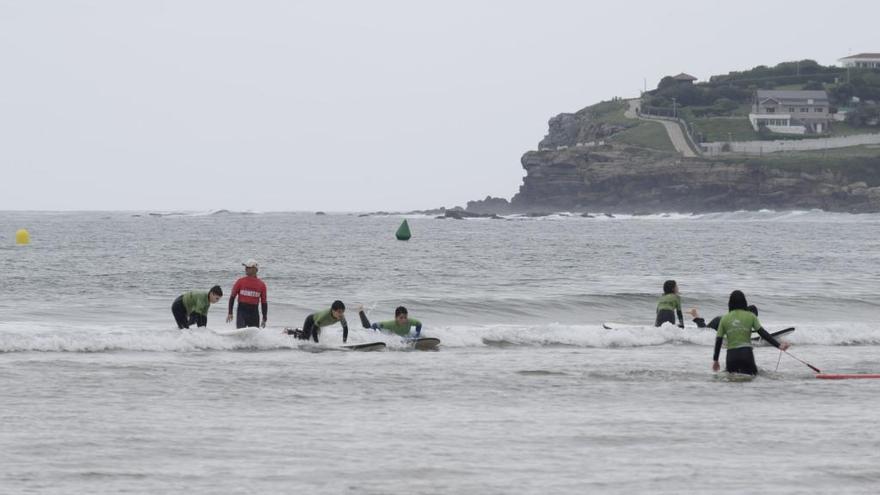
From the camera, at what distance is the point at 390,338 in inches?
807

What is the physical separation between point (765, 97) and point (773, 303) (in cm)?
14622

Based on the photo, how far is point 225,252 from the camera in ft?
204

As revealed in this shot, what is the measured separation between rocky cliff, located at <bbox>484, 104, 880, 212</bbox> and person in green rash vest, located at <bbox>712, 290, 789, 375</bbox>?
5256 inches

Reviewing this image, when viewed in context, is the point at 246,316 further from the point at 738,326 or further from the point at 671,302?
the point at 738,326

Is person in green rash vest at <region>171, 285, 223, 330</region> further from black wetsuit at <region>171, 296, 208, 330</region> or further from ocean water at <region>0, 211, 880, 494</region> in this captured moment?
ocean water at <region>0, 211, 880, 494</region>

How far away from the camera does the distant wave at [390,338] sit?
1961 cm

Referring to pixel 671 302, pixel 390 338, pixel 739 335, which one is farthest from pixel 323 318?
pixel 739 335

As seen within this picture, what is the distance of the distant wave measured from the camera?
1961 cm

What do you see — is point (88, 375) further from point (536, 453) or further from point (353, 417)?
point (536, 453)

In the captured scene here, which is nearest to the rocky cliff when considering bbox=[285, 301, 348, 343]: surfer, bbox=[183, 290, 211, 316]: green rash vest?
bbox=[285, 301, 348, 343]: surfer

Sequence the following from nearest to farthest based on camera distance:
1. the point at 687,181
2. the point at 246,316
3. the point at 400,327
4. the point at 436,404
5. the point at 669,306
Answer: the point at 436,404 < the point at 246,316 < the point at 400,327 < the point at 669,306 < the point at 687,181

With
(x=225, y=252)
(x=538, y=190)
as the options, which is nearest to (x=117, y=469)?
(x=225, y=252)

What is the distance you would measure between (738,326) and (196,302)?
972 cm

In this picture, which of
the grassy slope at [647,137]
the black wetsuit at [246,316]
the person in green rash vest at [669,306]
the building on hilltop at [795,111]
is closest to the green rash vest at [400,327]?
the black wetsuit at [246,316]
